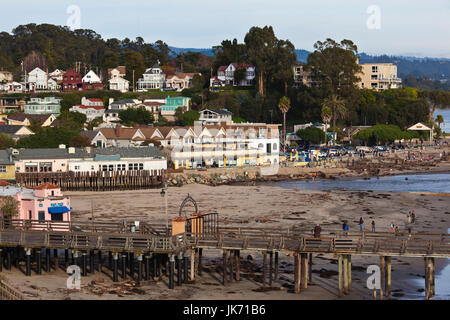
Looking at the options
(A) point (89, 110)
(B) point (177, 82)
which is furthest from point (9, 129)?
(B) point (177, 82)

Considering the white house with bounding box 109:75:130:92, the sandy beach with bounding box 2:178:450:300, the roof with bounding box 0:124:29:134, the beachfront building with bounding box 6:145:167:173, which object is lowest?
the sandy beach with bounding box 2:178:450:300

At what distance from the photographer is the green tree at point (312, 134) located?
423 ft

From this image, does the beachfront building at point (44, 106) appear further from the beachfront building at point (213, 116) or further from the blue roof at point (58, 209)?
the blue roof at point (58, 209)

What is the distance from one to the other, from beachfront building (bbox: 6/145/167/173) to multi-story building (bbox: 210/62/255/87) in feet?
245

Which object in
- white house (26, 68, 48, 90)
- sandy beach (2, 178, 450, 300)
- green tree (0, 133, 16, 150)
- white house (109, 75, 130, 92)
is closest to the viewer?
sandy beach (2, 178, 450, 300)

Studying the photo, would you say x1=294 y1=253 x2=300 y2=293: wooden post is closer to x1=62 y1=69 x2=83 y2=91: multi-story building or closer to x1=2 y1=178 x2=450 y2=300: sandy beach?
x1=2 y1=178 x2=450 y2=300: sandy beach

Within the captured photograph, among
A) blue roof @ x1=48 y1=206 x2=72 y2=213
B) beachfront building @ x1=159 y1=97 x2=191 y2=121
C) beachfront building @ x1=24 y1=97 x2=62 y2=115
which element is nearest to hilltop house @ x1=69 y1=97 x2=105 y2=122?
beachfront building @ x1=24 y1=97 x2=62 y2=115

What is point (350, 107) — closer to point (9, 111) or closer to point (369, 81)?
point (369, 81)

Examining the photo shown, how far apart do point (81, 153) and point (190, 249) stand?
50390 mm

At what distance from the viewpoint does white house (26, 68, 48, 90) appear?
17150 cm

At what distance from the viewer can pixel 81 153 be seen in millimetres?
87250

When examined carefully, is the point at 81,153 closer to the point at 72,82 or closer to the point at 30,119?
the point at 30,119
